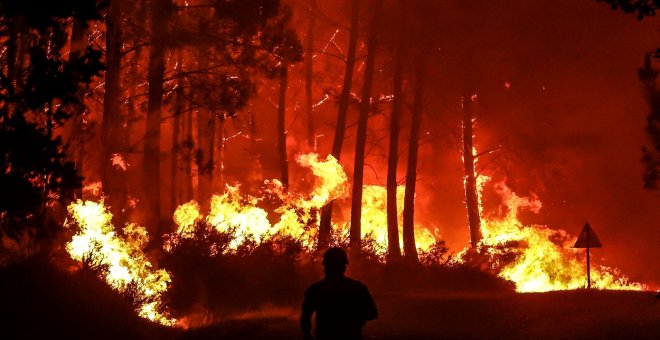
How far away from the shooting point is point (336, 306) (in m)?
8.51

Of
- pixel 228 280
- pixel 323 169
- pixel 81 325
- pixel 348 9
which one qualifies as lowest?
pixel 81 325

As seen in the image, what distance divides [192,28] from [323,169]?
35.9 feet

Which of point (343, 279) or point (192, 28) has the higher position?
point (192, 28)

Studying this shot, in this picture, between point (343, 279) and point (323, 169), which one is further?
Answer: point (323, 169)

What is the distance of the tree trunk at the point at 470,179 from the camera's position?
38812 millimetres

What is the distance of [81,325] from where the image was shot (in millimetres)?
12484

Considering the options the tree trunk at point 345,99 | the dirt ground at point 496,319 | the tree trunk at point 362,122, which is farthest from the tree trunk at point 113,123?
the tree trunk at point 362,122

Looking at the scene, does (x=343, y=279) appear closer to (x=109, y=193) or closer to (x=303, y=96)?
(x=109, y=193)

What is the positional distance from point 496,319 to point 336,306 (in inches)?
432

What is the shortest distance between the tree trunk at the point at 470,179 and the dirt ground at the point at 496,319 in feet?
53.3

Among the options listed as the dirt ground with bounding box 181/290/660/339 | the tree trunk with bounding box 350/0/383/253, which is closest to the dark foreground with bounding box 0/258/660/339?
the dirt ground with bounding box 181/290/660/339

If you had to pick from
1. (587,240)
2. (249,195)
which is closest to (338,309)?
(587,240)

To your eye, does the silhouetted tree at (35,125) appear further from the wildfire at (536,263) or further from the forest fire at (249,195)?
the wildfire at (536,263)

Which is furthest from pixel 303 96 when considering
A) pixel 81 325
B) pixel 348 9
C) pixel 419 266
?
pixel 81 325
